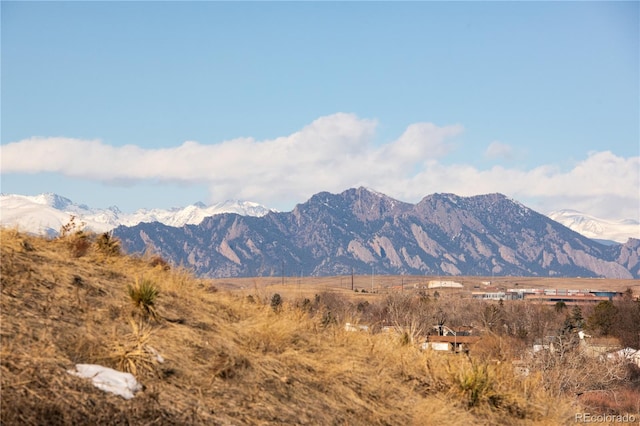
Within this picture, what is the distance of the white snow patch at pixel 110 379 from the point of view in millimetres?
8180

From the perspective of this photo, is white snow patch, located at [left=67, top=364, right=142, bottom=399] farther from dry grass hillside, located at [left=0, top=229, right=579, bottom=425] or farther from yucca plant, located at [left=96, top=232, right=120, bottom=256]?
yucca plant, located at [left=96, top=232, right=120, bottom=256]

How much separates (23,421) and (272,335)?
5218 millimetres

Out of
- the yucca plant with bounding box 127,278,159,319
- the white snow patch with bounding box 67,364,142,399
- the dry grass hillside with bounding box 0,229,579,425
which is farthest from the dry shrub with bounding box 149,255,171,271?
the white snow patch with bounding box 67,364,142,399

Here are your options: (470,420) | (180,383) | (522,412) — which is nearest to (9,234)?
(180,383)

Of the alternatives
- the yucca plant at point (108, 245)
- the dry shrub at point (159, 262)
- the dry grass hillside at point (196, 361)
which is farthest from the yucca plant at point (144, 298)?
the dry shrub at point (159, 262)

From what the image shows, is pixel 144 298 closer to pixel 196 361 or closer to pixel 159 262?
pixel 196 361

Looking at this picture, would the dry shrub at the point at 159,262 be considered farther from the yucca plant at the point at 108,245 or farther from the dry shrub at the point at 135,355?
the dry shrub at the point at 135,355

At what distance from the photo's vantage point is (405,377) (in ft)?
42.2

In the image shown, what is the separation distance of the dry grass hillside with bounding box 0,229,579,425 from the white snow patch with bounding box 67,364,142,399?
4.6 inches

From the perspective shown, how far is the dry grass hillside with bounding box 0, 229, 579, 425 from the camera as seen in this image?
8055 mm

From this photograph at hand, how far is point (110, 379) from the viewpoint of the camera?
8.37 metres

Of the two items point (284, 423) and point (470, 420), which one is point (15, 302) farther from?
point (470, 420)

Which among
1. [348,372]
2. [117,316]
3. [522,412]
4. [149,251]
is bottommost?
[522,412]

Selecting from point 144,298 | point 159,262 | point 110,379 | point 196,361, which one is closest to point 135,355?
point 110,379
